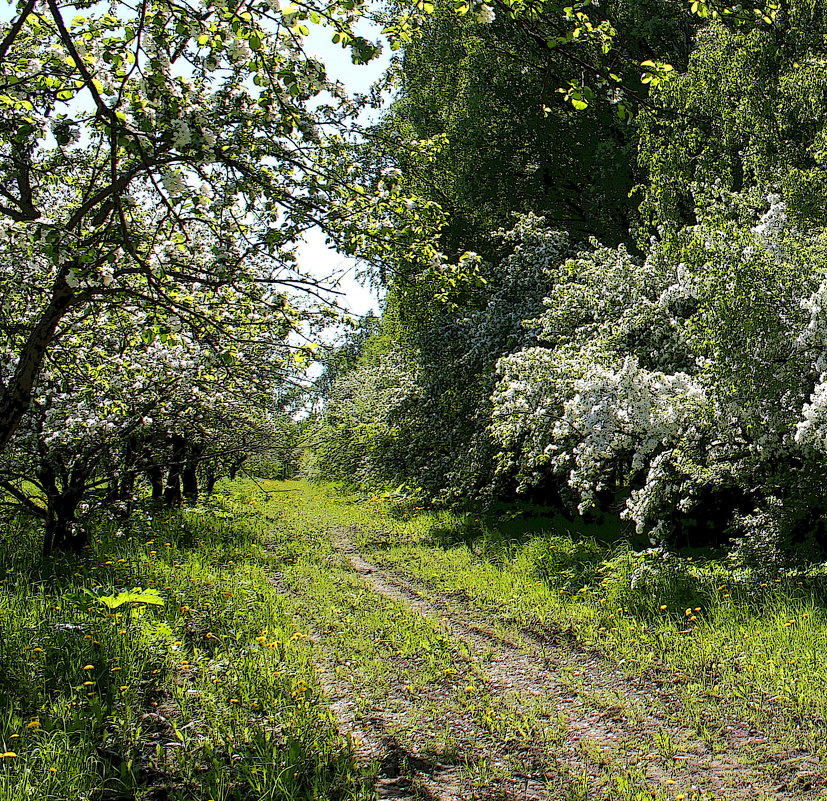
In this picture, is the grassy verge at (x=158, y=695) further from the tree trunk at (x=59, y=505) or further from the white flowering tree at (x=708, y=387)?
the white flowering tree at (x=708, y=387)

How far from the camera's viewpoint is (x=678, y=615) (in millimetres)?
6523

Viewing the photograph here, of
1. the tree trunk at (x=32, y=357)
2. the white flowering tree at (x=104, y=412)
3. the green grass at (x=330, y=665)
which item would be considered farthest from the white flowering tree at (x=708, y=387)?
the tree trunk at (x=32, y=357)

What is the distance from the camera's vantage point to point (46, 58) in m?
5.08

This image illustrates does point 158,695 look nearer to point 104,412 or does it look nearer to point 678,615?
point 104,412

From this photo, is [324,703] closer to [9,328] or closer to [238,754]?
[238,754]

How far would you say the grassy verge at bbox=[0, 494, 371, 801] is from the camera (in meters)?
3.89

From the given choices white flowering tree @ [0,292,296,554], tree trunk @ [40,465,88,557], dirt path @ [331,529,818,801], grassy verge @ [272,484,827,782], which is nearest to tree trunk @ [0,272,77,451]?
white flowering tree @ [0,292,296,554]

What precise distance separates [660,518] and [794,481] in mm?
2026

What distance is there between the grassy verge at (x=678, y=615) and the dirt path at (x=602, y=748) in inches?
5.7

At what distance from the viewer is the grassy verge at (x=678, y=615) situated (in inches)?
188

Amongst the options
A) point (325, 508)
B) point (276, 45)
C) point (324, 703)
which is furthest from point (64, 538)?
point (325, 508)

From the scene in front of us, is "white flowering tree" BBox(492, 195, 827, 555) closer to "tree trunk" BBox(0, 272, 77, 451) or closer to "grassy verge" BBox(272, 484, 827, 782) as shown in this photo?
"grassy verge" BBox(272, 484, 827, 782)

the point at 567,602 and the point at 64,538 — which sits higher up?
the point at 64,538

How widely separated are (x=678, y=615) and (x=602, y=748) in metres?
2.48
